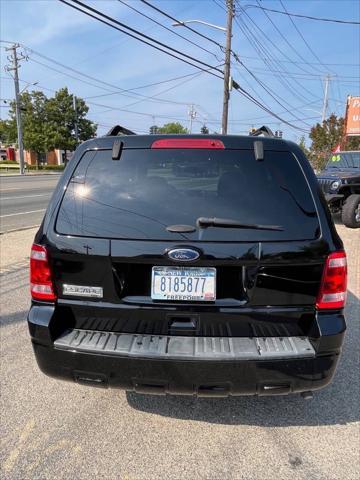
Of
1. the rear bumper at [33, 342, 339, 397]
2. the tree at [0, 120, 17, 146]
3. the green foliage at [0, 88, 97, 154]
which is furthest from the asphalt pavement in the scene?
the tree at [0, 120, 17, 146]

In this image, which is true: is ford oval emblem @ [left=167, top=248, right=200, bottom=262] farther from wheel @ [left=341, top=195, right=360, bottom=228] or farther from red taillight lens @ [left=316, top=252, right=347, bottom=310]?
wheel @ [left=341, top=195, right=360, bottom=228]

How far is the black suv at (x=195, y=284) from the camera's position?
226cm

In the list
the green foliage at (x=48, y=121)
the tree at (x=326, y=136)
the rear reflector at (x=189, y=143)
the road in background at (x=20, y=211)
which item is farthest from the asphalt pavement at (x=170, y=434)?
the green foliage at (x=48, y=121)

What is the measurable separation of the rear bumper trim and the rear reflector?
1.16 m

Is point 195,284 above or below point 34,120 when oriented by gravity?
below

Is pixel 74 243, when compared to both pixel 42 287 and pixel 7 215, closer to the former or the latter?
pixel 42 287

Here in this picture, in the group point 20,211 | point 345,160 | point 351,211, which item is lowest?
point 20,211

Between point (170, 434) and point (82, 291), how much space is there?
111 cm

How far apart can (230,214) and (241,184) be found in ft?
0.75

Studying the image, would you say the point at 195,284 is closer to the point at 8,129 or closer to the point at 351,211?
the point at 351,211

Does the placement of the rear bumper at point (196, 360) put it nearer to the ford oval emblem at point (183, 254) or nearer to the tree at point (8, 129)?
the ford oval emblem at point (183, 254)

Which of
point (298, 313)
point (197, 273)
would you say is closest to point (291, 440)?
point (298, 313)

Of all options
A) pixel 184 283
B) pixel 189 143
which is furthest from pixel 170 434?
pixel 189 143

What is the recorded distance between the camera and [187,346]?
90.1 inches
